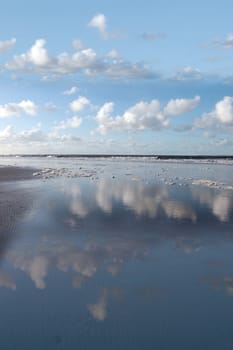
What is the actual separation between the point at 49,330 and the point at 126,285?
2.58 meters

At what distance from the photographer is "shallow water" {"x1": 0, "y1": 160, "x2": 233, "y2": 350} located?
636cm

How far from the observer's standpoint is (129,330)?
21.4 ft

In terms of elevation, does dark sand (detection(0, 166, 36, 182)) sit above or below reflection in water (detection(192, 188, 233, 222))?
below

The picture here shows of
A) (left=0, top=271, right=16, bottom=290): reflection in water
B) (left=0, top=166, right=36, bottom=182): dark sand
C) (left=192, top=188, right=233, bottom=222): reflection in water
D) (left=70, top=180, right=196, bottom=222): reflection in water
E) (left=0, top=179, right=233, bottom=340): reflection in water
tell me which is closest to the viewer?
(left=0, top=179, right=233, bottom=340): reflection in water

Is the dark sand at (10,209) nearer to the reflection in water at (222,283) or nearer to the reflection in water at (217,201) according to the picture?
the reflection in water at (222,283)

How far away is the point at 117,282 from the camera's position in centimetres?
880

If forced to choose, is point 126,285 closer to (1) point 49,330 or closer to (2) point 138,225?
(1) point 49,330

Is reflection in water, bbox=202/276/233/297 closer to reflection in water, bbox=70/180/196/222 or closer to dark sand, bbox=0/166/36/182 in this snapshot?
reflection in water, bbox=70/180/196/222

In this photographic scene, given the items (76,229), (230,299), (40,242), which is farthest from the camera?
(76,229)

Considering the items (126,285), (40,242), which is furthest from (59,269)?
(40,242)

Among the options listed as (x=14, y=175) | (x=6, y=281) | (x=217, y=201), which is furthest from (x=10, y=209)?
(x=14, y=175)

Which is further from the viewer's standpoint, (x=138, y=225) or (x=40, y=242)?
(x=138, y=225)

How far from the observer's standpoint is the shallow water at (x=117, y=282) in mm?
6363

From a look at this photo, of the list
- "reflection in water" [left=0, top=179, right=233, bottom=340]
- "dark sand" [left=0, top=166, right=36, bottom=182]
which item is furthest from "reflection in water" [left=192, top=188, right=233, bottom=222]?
"dark sand" [left=0, top=166, right=36, bottom=182]
